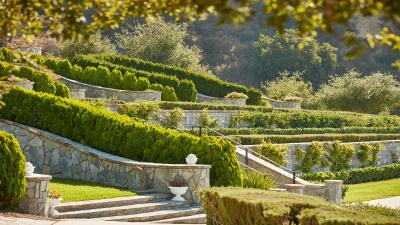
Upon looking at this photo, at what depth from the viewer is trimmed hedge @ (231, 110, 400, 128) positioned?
30.4m

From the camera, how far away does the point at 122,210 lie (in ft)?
48.0

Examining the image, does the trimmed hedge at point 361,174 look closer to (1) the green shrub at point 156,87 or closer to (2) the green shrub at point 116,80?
(1) the green shrub at point 156,87

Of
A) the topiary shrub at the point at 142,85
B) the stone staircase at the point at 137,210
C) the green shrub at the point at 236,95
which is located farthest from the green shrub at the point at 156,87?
the stone staircase at the point at 137,210

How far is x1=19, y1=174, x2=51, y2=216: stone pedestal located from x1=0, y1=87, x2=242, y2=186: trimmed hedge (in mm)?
4438

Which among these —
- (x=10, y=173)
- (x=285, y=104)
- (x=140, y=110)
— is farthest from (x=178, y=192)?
(x=285, y=104)

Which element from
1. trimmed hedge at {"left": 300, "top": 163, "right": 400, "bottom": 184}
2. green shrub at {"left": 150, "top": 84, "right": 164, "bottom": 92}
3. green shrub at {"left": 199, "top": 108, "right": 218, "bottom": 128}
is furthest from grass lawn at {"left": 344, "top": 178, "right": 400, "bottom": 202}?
green shrub at {"left": 150, "top": 84, "right": 164, "bottom": 92}

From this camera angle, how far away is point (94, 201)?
48.1 feet

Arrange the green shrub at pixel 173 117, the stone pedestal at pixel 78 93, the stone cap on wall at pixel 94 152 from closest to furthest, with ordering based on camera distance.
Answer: the stone cap on wall at pixel 94 152 < the green shrub at pixel 173 117 < the stone pedestal at pixel 78 93

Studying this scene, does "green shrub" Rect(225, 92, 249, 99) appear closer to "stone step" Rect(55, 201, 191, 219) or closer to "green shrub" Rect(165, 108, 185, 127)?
"green shrub" Rect(165, 108, 185, 127)

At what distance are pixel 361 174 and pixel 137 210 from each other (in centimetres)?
1464

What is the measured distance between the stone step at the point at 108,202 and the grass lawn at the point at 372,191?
24.6 feet

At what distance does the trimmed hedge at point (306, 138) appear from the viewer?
25562 mm

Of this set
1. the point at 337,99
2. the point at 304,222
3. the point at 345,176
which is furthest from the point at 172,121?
the point at 337,99

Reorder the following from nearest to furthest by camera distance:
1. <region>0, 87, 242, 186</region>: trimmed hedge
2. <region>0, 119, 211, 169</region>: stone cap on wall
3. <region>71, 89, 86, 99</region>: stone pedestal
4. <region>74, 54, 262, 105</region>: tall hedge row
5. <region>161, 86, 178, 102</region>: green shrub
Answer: <region>0, 119, 211, 169</region>: stone cap on wall → <region>0, 87, 242, 186</region>: trimmed hedge → <region>71, 89, 86, 99</region>: stone pedestal → <region>161, 86, 178, 102</region>: green shrub → <region>74, 54, 262, 105</region>: tall hedge row
